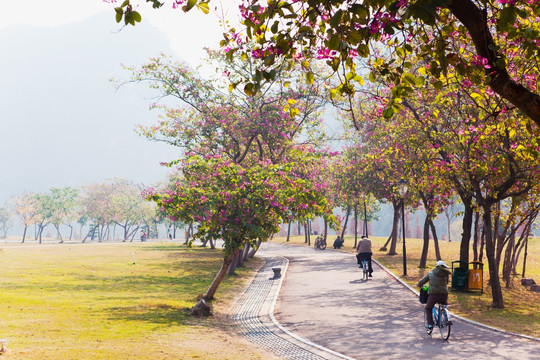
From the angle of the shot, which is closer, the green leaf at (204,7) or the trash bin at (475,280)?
the green leaf at (204,7)

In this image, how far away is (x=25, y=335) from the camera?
427 inches

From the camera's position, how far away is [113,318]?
13625 mm

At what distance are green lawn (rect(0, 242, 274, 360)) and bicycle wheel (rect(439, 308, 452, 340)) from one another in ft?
13.1

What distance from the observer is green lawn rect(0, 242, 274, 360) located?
9.85 meters

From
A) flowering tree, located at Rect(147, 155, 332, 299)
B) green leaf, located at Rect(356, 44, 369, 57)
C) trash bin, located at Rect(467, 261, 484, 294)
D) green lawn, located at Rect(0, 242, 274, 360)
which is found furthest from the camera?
trash bin, located at Rect(467, 261, 484, 294)

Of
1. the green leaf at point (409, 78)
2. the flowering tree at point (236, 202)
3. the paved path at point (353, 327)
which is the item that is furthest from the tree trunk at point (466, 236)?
the green leaf at point (409, 78)

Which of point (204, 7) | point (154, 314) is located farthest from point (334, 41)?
point (154, 314)

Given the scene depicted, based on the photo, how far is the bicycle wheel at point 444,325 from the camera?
11.0 metres

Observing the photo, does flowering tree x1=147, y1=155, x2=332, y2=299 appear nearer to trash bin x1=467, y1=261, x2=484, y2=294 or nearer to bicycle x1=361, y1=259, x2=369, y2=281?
bicycle x1=361, y1=259, x2=369, y2=281

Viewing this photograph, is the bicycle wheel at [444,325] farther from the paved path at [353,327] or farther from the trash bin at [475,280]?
the trash bin at [475,280]

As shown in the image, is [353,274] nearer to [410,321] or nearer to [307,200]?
[307,200]

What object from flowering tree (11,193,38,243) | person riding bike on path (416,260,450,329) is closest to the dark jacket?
person riding bike on path (416,260,450,329)

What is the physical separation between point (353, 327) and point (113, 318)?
6.23 m

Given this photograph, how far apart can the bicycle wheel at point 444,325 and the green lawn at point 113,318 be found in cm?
399
